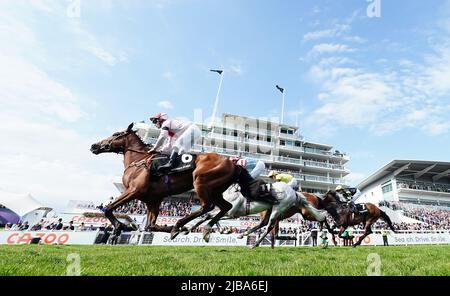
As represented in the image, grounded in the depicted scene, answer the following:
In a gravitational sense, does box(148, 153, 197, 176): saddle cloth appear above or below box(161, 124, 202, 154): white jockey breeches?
below

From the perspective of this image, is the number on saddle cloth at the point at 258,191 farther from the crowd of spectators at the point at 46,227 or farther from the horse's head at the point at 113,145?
the crowd of spectators at the point at 46,227

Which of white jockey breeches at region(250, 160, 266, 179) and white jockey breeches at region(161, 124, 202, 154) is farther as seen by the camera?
white jockey breeches at region(250, 160, 266, 179)

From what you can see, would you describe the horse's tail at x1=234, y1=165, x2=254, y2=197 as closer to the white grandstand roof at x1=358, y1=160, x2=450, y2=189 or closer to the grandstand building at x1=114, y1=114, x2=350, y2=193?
the grandstand building at x1=114, y1=114, x2=350, y2=193

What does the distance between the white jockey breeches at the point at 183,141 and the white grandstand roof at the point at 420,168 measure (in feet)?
180

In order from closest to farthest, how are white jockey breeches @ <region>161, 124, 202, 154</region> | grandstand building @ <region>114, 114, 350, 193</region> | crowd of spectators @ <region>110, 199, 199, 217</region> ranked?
1. white jockey breeches @ <region>161, 124, 202, 154</region>
2. crowd of spectators @ <region>110, 199, 199, 217</region>
3. grandstand building @ <region>114, 114, 350, 193</region>

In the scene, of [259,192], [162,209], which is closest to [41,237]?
[259,192]

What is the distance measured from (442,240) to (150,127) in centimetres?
3989

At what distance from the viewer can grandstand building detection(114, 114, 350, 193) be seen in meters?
50.2

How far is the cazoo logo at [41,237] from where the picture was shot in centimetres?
1406

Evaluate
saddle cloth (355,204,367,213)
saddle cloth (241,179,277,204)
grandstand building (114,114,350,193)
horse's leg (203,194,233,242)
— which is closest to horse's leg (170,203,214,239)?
horse's leg (203,194,233,242)

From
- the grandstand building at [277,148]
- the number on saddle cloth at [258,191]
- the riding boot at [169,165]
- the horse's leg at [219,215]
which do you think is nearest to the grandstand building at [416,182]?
the grandstand building at [277,148]

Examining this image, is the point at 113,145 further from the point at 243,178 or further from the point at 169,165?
the point at 243,178
